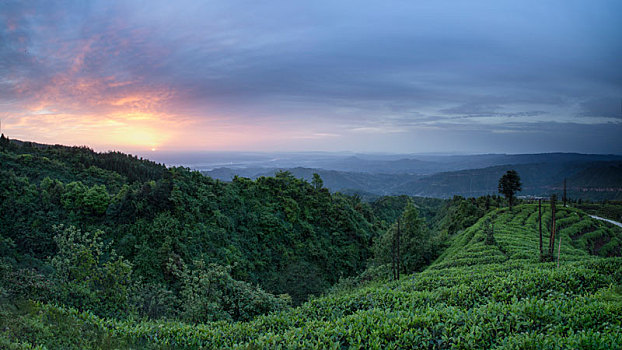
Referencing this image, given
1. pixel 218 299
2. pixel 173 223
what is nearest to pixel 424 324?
pixel 218 299

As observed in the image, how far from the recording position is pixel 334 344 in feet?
20.9

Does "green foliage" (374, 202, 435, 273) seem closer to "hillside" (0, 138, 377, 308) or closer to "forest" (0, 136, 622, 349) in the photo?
"forest" (0, 136, 622, 349)

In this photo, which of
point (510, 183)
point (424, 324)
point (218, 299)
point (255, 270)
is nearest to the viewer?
point (424, 324)

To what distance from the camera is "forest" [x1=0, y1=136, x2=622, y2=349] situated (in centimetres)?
704

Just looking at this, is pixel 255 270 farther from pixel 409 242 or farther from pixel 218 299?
pixel 409 242

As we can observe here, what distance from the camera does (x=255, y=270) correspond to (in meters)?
25.2

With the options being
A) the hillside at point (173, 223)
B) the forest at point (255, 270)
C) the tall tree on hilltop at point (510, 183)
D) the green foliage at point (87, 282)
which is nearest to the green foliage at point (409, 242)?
the forest at point (255, 270)

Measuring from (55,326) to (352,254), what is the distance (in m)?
28.8

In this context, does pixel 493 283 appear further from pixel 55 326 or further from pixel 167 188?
pixel 167 188

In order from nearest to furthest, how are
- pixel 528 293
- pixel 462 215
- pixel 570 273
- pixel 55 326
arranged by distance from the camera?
pixel 55 326 < pixel 528 293 < pixel 570 273 < pixel 462 215

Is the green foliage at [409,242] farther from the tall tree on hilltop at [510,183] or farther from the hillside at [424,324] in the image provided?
the tall tree on hilltop at [510,183]

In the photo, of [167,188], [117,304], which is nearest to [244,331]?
[117,304]

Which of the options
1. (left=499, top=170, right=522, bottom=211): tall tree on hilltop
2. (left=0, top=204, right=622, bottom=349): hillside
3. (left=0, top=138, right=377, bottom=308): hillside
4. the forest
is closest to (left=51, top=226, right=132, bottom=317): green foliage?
the forest

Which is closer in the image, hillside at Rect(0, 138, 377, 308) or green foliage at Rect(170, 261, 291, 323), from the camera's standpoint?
green foliage at Rect(170, 261, 291, 323)
